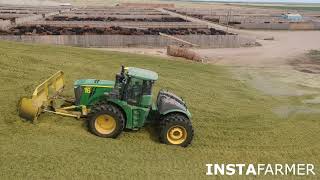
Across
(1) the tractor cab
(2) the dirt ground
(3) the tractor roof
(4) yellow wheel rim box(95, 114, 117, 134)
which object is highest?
(3) the tractor roof

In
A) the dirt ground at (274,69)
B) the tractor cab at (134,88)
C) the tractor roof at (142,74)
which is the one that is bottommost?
the dirt ground at (274,69)

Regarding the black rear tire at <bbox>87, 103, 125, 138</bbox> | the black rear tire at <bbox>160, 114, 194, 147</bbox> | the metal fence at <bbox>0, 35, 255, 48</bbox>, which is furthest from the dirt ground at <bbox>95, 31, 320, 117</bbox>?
the black rear tire at <bbox>87, 103, 125, 138</bbox>

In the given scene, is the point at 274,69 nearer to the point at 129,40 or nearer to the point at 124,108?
the point at 129,40

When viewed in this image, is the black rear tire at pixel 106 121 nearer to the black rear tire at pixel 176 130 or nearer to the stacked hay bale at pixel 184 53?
the black rear tire at pixel 176 130

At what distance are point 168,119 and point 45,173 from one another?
11.3 feet

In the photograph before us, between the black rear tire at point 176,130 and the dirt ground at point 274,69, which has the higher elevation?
the black rear tire at point 176,130

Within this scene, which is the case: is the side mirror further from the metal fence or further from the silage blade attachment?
the metal fence

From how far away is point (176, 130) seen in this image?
393 inches

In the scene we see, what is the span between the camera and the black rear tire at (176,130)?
9.86 m

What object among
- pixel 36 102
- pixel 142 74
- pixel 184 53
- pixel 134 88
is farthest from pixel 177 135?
pixel 184 53

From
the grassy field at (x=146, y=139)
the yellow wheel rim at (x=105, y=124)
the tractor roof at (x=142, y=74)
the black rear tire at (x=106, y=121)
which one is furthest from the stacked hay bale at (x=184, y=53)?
the yellow wheel rim at (x=105, y=124)

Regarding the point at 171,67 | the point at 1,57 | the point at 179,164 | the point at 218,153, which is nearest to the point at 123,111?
the point at 179,164

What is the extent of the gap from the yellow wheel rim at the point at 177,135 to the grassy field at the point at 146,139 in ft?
0.76

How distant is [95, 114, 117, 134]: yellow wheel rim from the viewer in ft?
32.2
